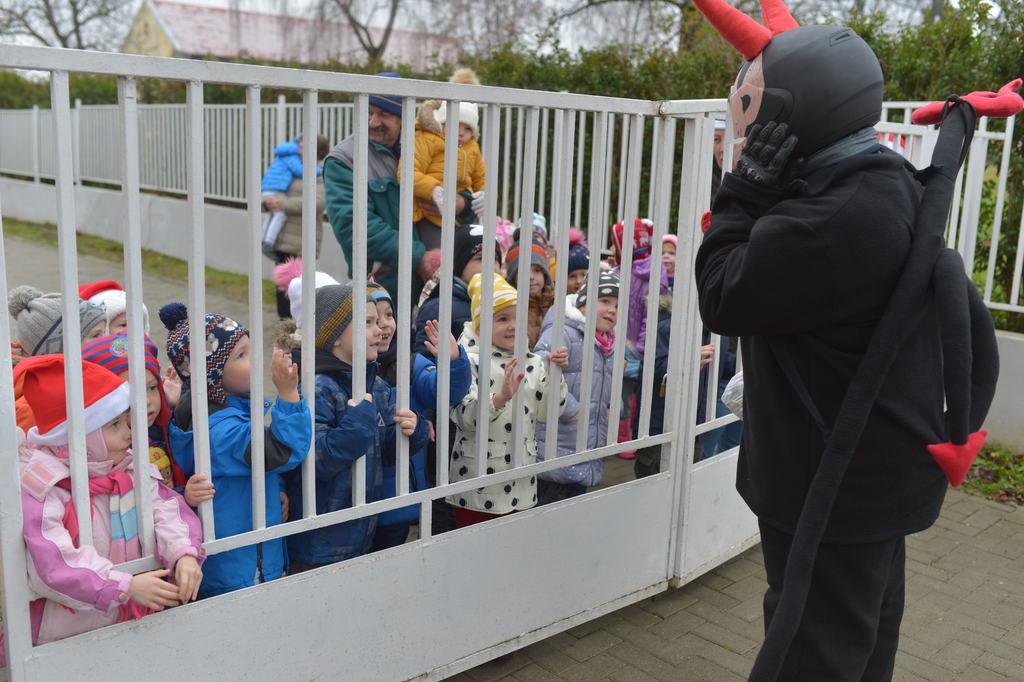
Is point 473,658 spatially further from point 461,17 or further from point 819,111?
point 461,17

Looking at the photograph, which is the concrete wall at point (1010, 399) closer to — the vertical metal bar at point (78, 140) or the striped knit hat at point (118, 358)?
the striped knit hat at point (118, 358)

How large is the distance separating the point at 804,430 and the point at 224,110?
34.6ft

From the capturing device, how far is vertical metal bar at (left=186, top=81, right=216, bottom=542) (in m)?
2.05

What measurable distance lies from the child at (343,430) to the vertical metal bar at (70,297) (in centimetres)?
66

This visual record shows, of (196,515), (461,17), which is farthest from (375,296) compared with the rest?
(461,17)

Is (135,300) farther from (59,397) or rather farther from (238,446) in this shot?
(238,446)

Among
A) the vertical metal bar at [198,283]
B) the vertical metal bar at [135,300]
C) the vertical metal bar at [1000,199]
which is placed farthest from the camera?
the vertical metal bar at [1000,199]

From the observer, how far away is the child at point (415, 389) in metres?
2.85

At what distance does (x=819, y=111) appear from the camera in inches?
74.2

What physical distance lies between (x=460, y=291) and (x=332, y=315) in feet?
3.55

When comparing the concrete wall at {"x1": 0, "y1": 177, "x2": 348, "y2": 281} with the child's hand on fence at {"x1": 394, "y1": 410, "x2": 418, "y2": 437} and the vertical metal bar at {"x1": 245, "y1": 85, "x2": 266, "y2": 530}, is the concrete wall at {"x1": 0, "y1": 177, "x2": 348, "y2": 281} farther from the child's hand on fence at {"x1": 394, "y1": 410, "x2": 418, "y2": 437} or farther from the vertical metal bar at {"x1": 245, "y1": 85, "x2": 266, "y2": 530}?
the vertical metal bar at {"x1": 245, "y1": 85, "x2": 266, "y2": 530}

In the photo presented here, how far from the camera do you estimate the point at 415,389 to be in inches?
116

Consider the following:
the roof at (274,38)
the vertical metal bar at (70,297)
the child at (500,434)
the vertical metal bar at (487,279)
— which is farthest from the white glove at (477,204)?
the roof at (274,38)

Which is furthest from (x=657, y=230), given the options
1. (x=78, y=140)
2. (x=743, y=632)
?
(x=78, y=140)
